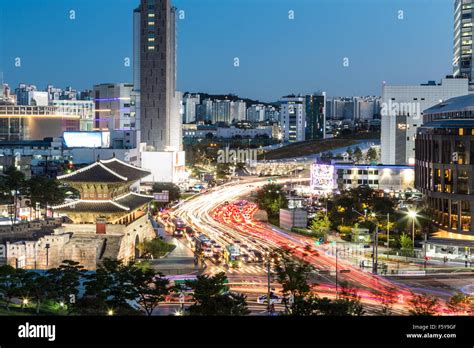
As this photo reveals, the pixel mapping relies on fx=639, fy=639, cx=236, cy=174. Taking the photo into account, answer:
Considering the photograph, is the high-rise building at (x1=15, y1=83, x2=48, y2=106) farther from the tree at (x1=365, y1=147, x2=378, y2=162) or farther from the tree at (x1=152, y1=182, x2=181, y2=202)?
the tree at (x1=365, y1=147, x2=378, y2=162)

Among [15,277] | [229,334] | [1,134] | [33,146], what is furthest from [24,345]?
[1,134]

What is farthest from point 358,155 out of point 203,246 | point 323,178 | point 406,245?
point 203,246

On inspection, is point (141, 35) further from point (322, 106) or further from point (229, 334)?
point (229, 334)

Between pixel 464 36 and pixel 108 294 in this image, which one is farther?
pixel 464 36

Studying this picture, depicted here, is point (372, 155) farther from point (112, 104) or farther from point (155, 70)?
point (112, 104)

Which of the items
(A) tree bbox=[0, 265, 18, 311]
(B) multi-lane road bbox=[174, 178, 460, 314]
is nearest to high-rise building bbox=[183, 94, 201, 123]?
(B) multi-lane road bbox=[174, 178, 460, 314]
